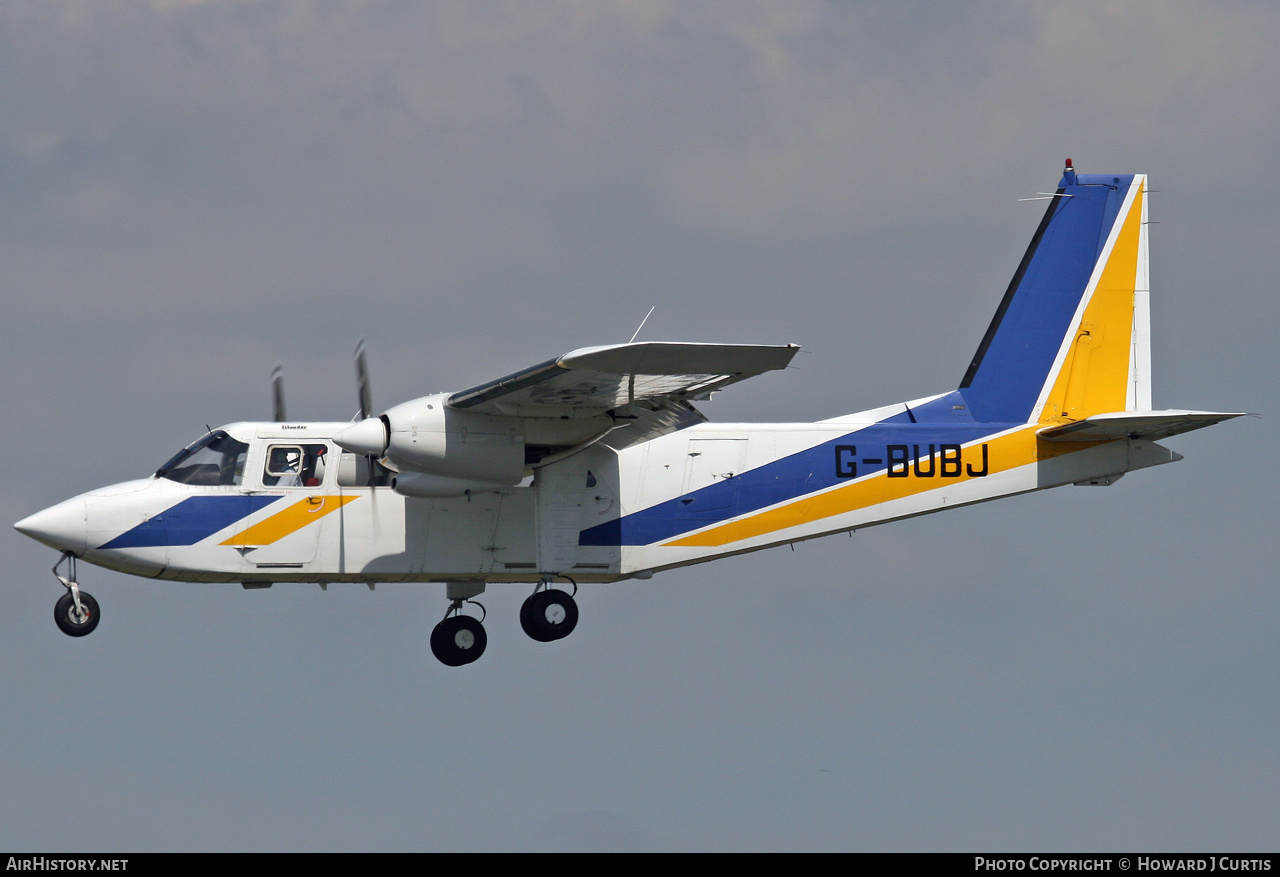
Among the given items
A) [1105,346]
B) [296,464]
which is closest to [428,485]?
[296,464]

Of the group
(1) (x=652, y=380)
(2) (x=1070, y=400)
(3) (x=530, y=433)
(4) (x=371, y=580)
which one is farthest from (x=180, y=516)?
(2) (x=1070, y=400)

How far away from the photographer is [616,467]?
20984mm

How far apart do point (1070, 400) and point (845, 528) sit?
Result: 12.0 feet

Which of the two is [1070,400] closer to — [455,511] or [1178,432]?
[1178,432]

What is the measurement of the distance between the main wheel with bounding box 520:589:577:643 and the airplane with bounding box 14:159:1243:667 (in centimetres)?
3

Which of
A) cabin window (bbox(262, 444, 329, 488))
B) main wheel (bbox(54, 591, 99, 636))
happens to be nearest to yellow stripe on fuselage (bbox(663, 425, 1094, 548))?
cabin window (bbox(262, 444, 329, 488))

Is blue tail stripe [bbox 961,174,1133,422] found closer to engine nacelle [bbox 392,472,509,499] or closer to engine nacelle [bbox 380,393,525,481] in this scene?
engine nacelle [bbox 380,393,525,481]

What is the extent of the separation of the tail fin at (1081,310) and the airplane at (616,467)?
27 millimetres

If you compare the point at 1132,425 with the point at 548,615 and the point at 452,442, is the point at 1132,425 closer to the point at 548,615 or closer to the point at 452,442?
the point at 548,615

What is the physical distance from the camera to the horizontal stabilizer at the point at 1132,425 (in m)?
20.9

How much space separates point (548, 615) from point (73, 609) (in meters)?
5.72

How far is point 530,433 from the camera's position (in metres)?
20.1

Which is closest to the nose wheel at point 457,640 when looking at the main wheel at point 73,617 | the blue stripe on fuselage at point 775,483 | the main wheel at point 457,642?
the main wheel at point 457,642
